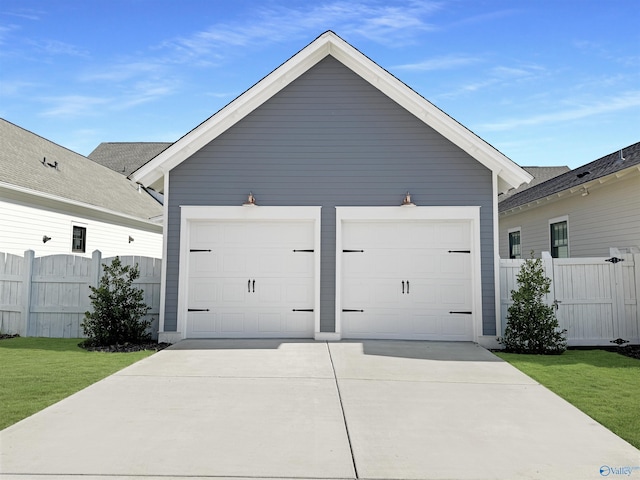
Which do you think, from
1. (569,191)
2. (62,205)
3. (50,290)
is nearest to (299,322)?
(50,290)

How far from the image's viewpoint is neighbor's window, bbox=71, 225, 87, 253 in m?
15.7

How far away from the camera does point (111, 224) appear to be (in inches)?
688

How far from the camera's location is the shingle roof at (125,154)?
24992mm

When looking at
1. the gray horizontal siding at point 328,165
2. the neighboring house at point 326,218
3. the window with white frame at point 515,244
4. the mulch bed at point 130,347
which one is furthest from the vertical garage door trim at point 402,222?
the window with white frame at point 515,244

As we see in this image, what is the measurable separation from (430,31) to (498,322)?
6327mm

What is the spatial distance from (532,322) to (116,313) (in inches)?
306

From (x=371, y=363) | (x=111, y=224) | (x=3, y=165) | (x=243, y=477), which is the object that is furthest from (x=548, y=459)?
(x=111, y=224)

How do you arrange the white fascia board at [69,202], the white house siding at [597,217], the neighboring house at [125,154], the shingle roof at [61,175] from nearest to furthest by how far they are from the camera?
the white house siding at [597,217] → the white fascia board at [69,202] → the shingle roof at [61,175] → the neighboring house at [125,154]

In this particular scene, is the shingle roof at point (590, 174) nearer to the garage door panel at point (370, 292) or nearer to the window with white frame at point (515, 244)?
the window with white frame at point (515, 244)

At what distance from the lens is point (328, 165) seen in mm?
9625

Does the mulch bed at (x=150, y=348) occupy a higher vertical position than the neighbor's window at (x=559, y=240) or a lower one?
lower

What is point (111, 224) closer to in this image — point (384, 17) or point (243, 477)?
point (384, 17)

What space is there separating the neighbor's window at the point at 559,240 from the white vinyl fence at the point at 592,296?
4625 millimetres

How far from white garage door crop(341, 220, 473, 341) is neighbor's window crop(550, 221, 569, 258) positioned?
20.1ft
